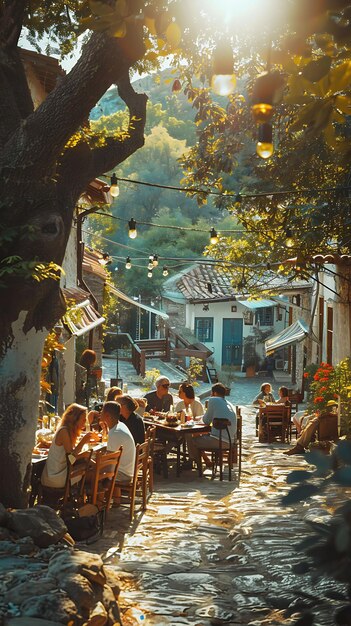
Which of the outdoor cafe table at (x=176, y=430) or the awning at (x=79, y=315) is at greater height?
the awning at (x=79, y=315)

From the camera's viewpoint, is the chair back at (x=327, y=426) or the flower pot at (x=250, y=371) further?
the flower pot at (x=250, y=371)

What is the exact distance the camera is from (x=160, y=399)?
1529 centimetres

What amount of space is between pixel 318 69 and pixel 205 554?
22.4 feet

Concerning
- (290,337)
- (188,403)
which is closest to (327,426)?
(188,403)

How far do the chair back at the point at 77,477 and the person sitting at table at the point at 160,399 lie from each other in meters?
5.37

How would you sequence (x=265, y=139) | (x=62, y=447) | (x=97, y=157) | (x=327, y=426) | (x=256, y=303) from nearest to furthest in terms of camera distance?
(x=265, y=139) → (x=62, y=447) → (x=97, y=157) → (x=327, y=426) → (x=256, y=303)

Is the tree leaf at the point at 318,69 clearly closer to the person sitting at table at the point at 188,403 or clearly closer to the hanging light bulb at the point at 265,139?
the hanging light bulb at the point at 265,139

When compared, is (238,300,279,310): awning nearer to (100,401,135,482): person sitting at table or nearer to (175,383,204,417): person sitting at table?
(175,383,204,417): person sitting at table

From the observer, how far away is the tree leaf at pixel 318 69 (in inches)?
118

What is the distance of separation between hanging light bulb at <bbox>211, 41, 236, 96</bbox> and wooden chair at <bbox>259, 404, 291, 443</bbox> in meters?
14.4

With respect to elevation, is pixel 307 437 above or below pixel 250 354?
below

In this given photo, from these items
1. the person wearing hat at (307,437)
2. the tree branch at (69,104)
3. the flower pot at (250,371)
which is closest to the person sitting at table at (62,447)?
the tree branch at (69,104)

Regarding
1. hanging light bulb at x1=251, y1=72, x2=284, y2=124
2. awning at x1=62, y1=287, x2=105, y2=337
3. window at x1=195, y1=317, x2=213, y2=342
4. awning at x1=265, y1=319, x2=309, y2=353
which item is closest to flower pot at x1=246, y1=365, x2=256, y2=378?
window at x1=195, y1=317, x2=213, y2=342

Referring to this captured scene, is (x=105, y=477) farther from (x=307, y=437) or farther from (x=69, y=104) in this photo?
(x=307, y=437)
